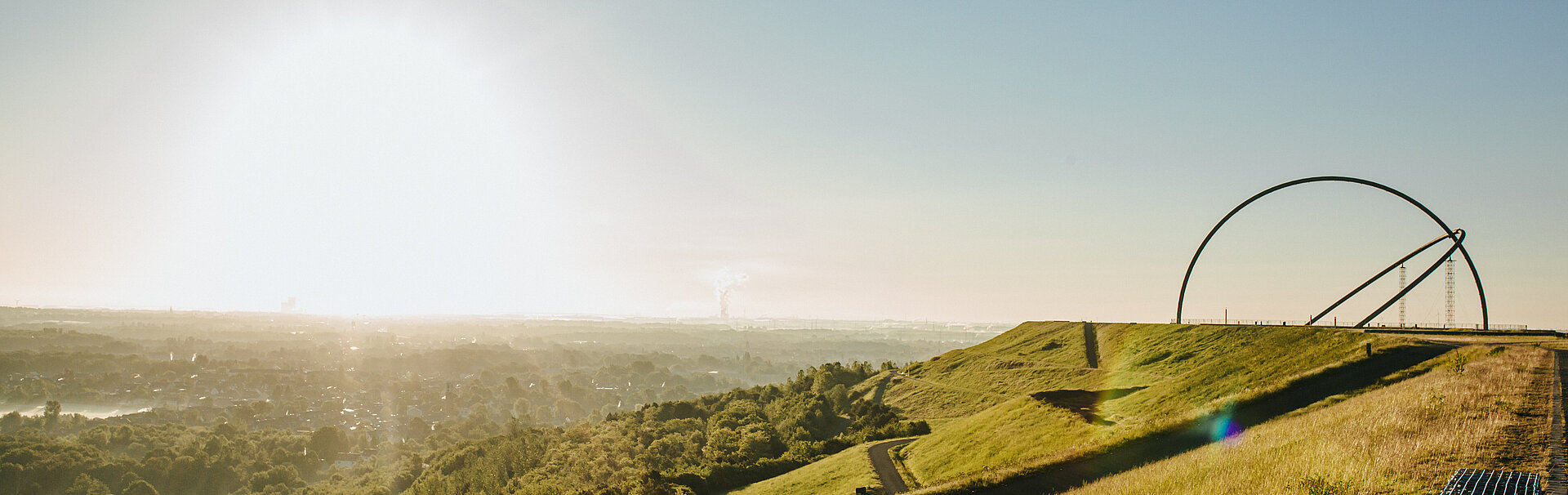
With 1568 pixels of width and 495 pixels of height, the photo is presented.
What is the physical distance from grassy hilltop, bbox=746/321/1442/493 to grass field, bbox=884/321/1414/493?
0.13 metres

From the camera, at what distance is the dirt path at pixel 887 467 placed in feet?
140

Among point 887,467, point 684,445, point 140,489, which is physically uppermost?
point 887,467

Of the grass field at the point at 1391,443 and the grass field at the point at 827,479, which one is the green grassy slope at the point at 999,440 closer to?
the grass field at the point at 827,479

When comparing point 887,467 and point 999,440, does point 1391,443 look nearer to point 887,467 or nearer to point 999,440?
point 999,440

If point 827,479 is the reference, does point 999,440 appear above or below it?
above

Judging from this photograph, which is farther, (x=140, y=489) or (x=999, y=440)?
(x=140, y=489)

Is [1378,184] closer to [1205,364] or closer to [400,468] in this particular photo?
[1205,364]

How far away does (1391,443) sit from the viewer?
21000mm

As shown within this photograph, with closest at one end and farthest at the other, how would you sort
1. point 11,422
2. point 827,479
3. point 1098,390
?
point 827,479 < point 1098,390 < point 11,422

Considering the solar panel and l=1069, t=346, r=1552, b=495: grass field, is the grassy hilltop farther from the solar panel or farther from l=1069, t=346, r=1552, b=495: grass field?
the solar panel

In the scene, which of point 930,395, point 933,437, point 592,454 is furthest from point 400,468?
point 933,437

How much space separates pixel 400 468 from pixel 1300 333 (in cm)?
14515

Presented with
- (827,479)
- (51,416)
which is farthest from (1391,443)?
(51,416)

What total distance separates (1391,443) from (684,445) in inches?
2902
